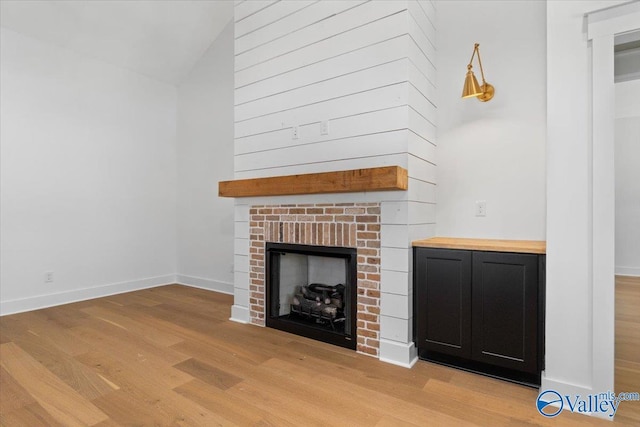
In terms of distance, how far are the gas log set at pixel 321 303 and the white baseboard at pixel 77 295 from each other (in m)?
2.50

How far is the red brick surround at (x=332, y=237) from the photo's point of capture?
Result: 2.50m

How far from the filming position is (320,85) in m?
2.76

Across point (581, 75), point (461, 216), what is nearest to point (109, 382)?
point (461, 216)

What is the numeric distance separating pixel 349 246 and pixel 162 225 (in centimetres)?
330

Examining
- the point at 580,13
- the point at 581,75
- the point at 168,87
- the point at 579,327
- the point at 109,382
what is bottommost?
the point at 109,382

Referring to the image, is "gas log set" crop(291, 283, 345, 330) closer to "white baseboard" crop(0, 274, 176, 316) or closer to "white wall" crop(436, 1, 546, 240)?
"white wall" crop(436, 1, 546, 240)

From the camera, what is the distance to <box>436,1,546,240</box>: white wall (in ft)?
8.14

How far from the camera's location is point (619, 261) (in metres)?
1.77


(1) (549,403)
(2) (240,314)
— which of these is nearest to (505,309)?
(1) (549,403)

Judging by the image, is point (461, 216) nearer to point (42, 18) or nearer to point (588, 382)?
point (588, 382)

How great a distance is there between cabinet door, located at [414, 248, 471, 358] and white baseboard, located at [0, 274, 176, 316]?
3736 mm

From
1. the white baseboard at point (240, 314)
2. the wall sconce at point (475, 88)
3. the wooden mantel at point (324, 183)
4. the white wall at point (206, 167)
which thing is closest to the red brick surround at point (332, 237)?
the white baseboard at point (240, 314)

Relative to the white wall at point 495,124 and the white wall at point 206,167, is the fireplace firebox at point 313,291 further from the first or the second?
the white wall at point 206,167

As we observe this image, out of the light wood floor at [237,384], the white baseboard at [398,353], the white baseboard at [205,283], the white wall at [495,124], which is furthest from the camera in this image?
the white baseboard at [205,283]
